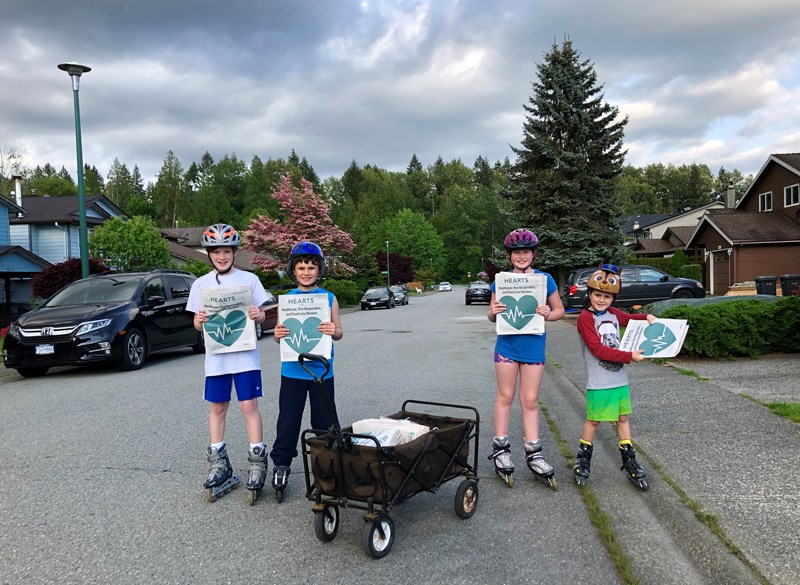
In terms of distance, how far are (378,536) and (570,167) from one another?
88.9 ft

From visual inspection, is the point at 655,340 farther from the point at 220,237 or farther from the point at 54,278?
the point at 54,278

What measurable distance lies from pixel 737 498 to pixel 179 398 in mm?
6814

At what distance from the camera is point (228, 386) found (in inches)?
188

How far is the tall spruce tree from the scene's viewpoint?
2841cm

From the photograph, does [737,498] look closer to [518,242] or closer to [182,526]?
[518,242]

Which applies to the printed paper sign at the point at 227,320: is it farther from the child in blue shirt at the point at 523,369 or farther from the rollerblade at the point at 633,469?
the rollerblade at the point at 633,469

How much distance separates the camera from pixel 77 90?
1591cm

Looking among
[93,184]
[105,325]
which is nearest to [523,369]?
[105,325]

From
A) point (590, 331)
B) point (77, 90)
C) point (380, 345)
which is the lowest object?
point (380, 345)

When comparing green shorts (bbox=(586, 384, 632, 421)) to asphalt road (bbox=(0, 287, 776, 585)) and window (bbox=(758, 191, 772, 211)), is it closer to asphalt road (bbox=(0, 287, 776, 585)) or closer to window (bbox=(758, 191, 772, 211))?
asphalt road (bbox=(0, 287, 776, 585))

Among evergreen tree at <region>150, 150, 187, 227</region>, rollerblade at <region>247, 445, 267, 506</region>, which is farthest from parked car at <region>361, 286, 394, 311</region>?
evergreen tree at <region>150, 150, 187, 227</region>

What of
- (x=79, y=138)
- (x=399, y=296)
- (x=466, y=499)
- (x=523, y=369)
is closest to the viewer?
(x=466, y=499)

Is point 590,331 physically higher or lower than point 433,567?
higher

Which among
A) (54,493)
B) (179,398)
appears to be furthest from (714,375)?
(54,493)
